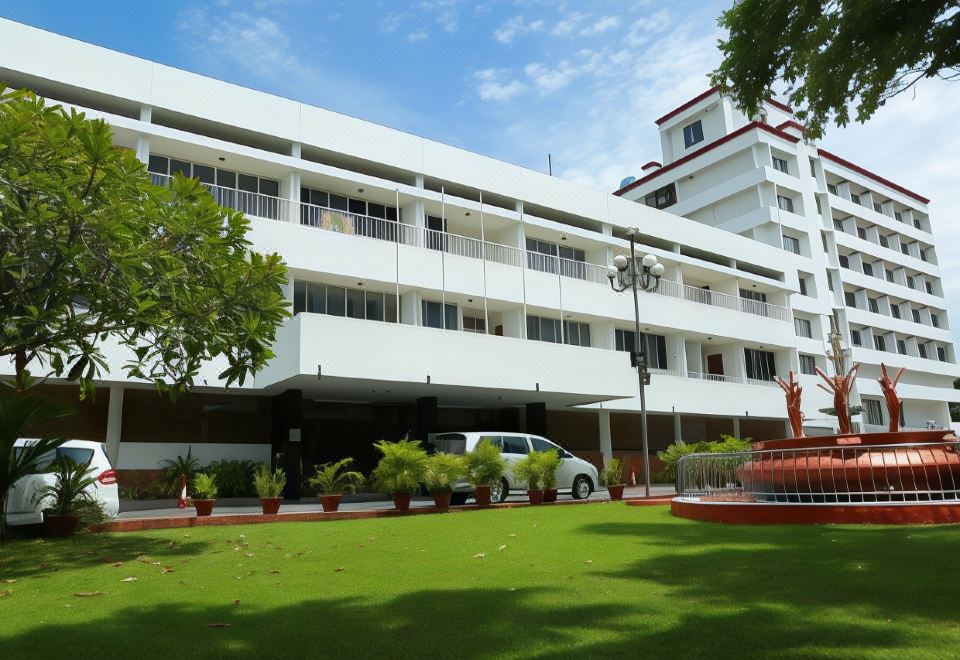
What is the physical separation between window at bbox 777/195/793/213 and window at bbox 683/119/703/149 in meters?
7.25

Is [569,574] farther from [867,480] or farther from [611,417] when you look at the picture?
[611,417]

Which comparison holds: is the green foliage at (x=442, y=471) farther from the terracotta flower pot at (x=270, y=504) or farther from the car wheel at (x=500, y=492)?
the terracotta flower pot at (x=270, y=504)

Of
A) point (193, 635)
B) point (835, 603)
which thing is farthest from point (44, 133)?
point (835, 603)

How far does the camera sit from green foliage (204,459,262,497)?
72.8ft

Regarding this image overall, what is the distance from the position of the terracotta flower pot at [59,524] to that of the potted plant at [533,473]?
31.5ft

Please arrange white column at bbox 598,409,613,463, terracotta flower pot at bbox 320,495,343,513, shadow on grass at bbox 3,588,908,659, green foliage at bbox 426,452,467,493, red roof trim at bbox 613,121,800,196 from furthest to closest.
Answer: red roof trim at bbox 613,121,800,196 → white column at bbox 598,409,613,463 → green foliage at bbox 426,452,467,493 → terracotta flower pot at bbox 320,495,343,513 → shadow on grass at bbox 3,588,908,659

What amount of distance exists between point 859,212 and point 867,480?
→ 167 feet

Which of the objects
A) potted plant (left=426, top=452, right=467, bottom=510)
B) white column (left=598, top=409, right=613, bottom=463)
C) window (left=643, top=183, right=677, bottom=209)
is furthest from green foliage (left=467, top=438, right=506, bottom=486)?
window (left=643, top=183, right=677, bottom=209)

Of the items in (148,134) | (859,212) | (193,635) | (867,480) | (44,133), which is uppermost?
(859,212)

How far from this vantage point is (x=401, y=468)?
16.1 meters

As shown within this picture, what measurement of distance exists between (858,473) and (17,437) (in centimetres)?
1195

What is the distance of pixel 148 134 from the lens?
2208cm

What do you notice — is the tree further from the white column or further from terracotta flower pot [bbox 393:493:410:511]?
the white column

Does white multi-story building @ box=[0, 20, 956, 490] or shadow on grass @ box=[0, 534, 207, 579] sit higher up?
white multi-story building @ box=[0, 20, 956, 490]
